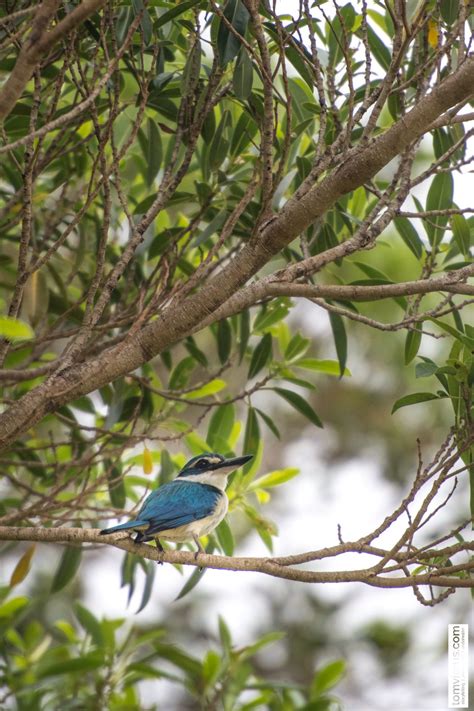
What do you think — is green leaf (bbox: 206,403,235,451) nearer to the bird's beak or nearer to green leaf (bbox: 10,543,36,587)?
the bird's beak

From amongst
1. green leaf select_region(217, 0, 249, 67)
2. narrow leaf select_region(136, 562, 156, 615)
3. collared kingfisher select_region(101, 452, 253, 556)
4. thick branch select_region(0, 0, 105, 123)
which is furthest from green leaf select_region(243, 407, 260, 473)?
thick branch select_region(0, 0, 105, 123)

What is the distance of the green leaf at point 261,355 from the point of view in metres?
3.94

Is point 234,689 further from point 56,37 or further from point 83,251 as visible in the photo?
point 56,37

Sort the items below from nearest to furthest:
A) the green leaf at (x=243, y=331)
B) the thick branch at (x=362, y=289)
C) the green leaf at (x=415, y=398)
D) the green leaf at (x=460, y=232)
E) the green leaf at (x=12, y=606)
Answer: the thick branch at (x=362, y=289) < the green leaf at (x=415, y=398) < the green leaf at (x=460, y=232) < the green leaf at (x=243, y=331) < the green leaf at (x=12, y=606)

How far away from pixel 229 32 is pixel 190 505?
181 centimetres

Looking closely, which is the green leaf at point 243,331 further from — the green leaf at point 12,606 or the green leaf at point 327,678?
the green leaf at point 327,678

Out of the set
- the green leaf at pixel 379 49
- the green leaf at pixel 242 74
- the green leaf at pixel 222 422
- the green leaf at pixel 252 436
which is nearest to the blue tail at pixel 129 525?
the green leaf at pixel 252 436

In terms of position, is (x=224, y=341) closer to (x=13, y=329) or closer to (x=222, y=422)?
(x=222, y=422)

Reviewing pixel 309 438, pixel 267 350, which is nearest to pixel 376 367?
pixel 309 438

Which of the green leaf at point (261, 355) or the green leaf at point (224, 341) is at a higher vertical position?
the green leaf at point (224, 341)

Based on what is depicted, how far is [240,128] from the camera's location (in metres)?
3.48

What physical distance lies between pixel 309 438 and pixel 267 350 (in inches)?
187

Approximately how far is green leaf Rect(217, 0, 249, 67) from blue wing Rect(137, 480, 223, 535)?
64.9 inches

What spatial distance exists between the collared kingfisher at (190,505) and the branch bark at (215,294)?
829mm
